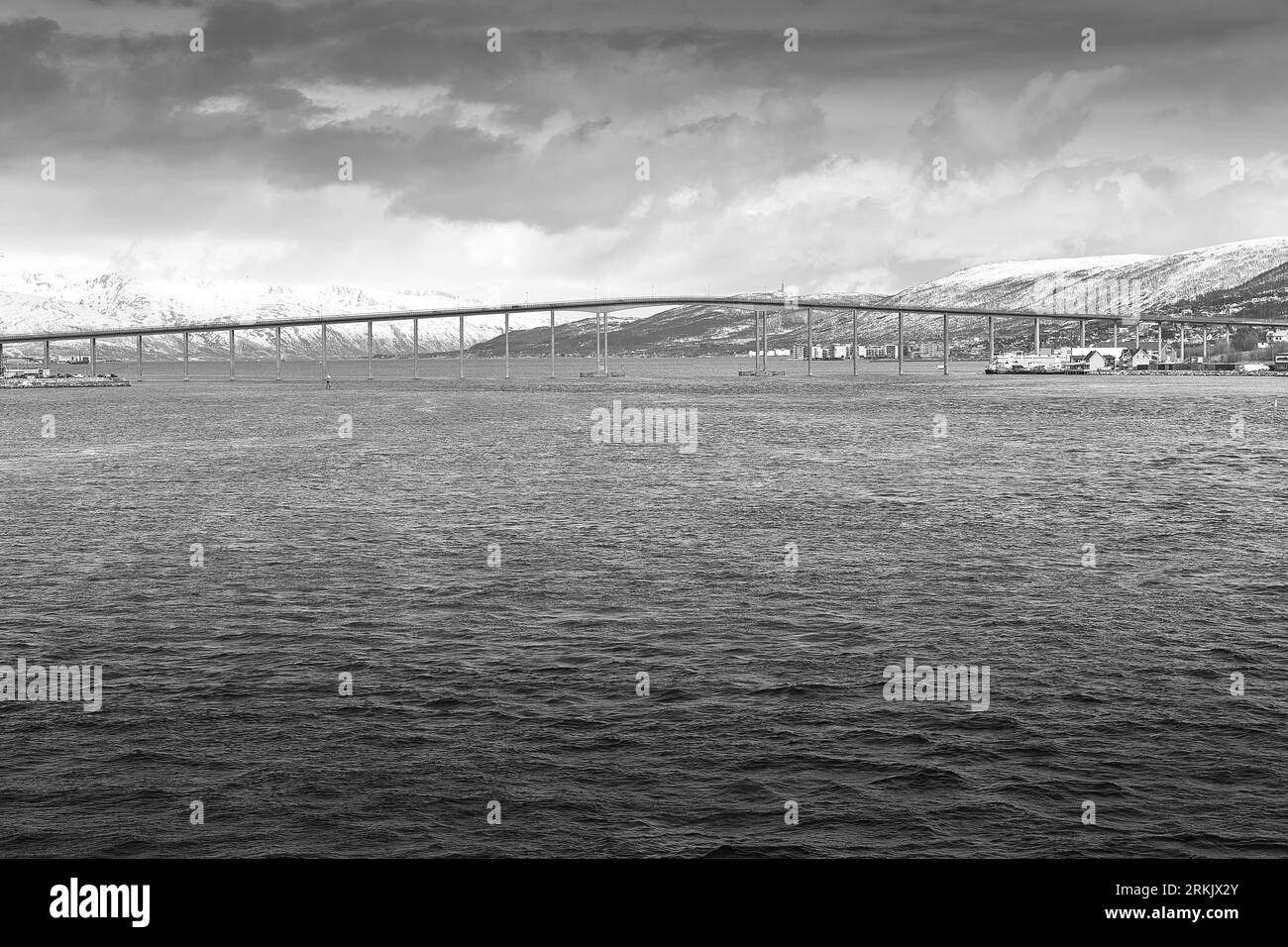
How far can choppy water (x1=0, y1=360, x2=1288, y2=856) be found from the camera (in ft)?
58.1

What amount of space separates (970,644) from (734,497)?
2693 cm

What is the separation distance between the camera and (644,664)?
82.5ft

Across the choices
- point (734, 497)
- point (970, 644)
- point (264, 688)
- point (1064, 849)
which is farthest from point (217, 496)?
point (1064, 849)

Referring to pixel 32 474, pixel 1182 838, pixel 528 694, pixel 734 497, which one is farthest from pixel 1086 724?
pixel 32 474

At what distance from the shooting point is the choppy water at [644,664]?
58.1ft

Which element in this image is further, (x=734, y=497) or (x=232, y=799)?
(x=734, y=497)

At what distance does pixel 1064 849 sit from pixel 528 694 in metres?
9.90

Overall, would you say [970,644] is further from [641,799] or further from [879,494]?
[879,494]

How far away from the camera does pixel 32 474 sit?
63.3 m

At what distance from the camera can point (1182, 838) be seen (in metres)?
17.0
